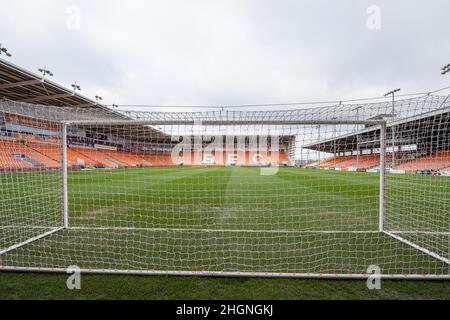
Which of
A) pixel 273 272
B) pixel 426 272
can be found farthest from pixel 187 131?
pixel 426 272

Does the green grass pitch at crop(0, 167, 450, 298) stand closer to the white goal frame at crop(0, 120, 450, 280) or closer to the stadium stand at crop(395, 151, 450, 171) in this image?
the white goal frame at crop(0, 120, 450, 280)

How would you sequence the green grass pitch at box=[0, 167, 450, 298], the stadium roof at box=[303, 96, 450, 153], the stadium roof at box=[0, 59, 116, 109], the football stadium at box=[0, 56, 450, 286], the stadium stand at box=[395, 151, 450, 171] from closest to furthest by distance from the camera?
the green grass pitch at box=[0, 167, 450, 298] → the football stadium at box=[0, 56, 450, 286] → the stadium roof at box=[303, 96, 450, 153] → the stadium stand at box=[395, 151, 450, 171] → the stadium roof at box=[0, 59, 116, 109]

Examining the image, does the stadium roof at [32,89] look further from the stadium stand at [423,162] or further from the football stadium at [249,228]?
the stadium stand at [423,162]

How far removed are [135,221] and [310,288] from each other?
3.56m

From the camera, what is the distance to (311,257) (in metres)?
2.83

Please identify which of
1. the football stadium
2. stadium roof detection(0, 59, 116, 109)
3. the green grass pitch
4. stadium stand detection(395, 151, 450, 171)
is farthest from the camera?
stadium roof detection(0, 59, 116, 109)

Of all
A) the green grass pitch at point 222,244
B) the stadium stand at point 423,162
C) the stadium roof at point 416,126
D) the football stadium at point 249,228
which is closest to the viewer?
the green grass pitch at point 222,244

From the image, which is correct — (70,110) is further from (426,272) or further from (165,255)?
(426,272)

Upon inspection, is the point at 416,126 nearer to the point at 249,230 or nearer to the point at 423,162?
the point at 249,230

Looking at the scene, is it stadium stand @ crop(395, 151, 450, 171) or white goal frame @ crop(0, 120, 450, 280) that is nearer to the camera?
white goal frame @ crop(0, 120, 450, 280)

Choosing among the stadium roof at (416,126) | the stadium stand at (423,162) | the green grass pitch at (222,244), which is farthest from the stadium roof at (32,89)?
the stadium stand at (423,162)

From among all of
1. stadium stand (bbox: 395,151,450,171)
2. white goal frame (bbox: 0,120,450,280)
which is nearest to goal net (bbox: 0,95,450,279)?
white goal frame (bbox: 0,120,450,280)

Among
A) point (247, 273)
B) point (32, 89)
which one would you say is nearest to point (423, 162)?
point (247, 273)

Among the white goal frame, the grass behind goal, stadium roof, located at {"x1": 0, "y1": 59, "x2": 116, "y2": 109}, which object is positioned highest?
stadium roof, located at {"x1": 0, "y1": 59, "x2": 116, "y2": 109}
